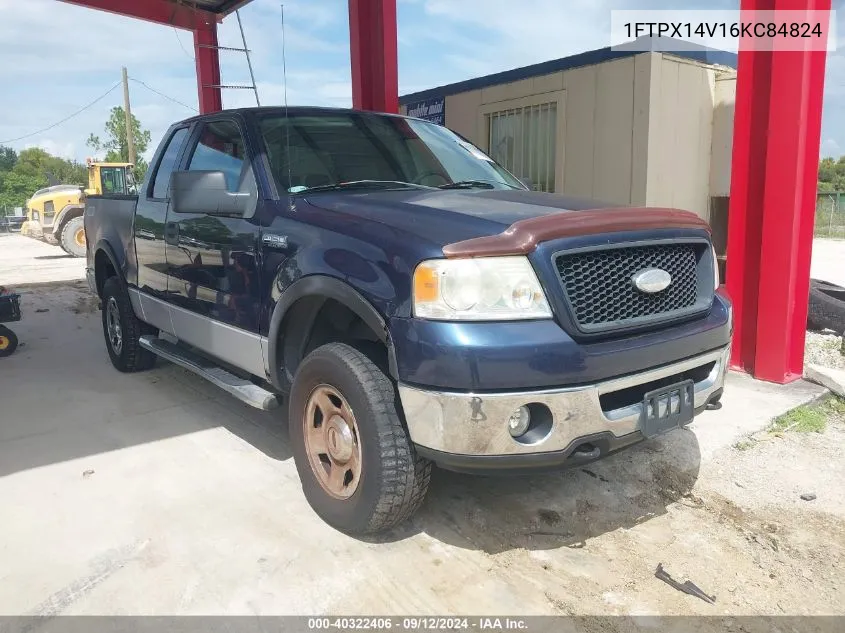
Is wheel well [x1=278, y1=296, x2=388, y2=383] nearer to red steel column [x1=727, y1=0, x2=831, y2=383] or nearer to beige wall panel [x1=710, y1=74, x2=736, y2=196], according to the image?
red steel column [x1=727, y1=0, x2=831, y2=383]

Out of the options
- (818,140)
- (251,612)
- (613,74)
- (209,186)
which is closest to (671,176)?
(613,74)

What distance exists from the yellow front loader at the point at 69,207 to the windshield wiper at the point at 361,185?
49.5ft

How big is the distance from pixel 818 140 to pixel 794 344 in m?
1.46

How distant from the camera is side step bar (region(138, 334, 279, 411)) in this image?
3.36 meters

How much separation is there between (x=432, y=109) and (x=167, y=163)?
5.20 metres

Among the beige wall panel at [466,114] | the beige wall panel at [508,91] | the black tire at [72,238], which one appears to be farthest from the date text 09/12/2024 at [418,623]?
the black tire at [72,238]

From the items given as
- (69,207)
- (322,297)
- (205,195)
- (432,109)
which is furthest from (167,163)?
(69,207)

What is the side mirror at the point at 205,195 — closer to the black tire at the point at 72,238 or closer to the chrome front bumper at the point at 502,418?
the chrome front bumper at the point at 502,418

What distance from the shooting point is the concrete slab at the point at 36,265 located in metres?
12.5

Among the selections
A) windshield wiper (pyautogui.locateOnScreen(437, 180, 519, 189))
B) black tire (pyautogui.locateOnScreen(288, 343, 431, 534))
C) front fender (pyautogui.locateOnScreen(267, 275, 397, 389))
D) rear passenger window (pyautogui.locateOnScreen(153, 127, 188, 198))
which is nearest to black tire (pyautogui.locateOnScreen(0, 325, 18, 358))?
rear passenger window (pyautogui.locateOnScreen(153, 127, 188, 198))

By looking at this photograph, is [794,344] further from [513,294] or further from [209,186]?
[209,186]

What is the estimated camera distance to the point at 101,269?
19.1ft

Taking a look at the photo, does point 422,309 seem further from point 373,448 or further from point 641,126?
point 641,126

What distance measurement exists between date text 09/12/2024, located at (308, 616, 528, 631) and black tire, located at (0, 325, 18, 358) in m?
5.20
